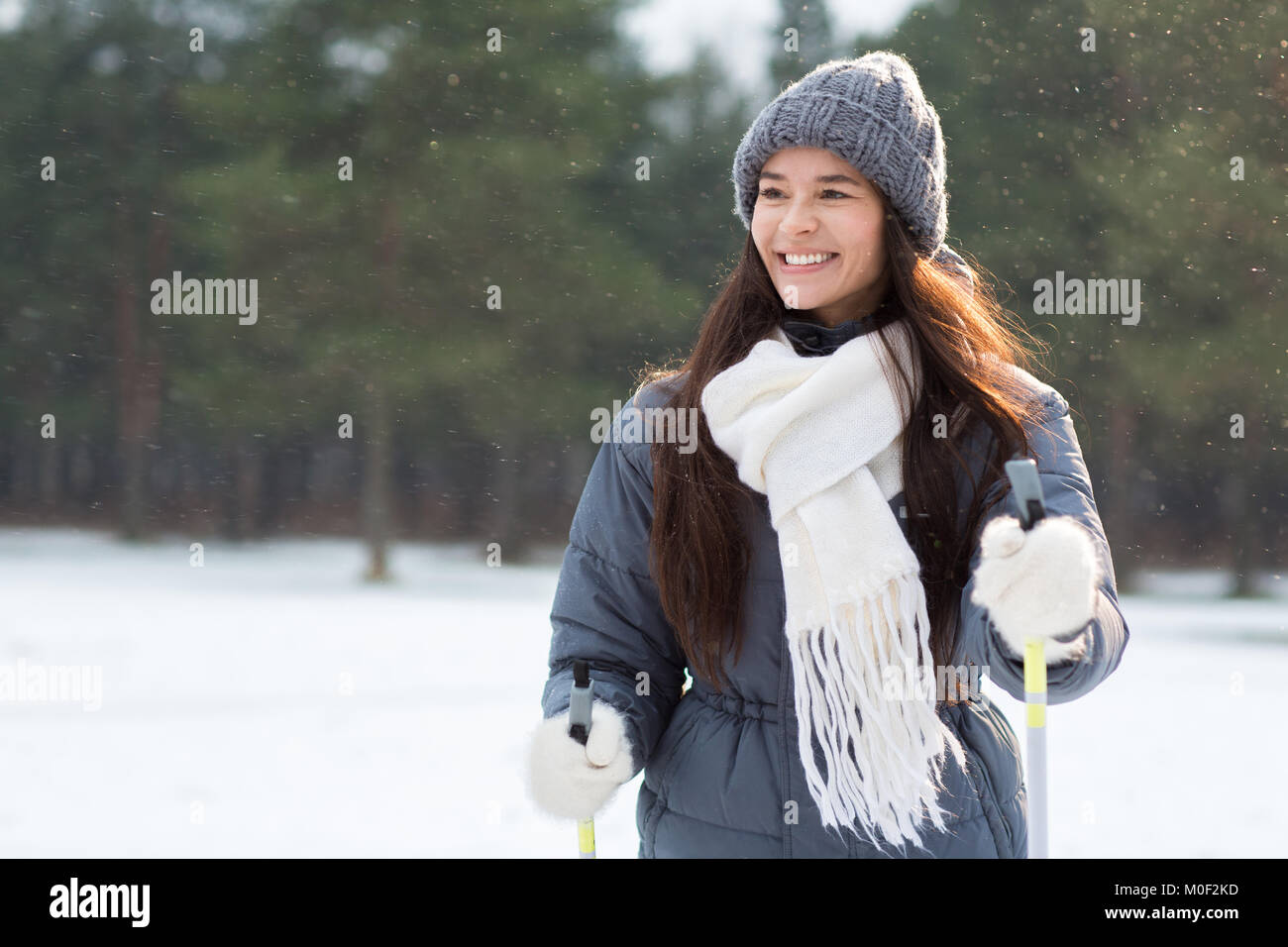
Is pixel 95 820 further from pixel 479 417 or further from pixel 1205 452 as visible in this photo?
pixel 1205 452

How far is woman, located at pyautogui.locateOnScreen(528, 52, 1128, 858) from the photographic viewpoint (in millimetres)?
1620

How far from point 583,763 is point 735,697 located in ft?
0.77

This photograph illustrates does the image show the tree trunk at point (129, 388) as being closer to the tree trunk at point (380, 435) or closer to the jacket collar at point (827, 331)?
the tree trunk at point (380, 435)

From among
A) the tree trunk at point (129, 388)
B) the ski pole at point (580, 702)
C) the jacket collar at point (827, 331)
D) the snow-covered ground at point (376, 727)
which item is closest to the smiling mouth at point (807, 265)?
the jacket collar at point (827, 331)

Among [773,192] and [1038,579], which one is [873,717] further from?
[773,192]

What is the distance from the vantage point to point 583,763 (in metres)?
1.66

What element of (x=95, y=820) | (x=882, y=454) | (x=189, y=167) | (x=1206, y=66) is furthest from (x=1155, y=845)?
(x=189, y=167)

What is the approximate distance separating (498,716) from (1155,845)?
3.80 meters

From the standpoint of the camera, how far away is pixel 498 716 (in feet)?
23.1

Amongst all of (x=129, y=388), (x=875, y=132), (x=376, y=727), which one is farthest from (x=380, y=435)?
(x=875, y=132)

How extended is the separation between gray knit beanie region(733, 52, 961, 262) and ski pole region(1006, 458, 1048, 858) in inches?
21.6

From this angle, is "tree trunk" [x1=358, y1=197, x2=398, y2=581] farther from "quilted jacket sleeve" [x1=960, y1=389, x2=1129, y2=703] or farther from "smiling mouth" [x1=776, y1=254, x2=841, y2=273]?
"quilted jacket sleeve" [x1=960, y1=389, x2=1129, y2=703]

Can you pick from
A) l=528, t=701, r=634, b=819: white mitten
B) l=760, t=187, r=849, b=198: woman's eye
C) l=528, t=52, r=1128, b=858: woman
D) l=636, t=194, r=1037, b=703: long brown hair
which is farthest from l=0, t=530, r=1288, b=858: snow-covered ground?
l=760, t=187, r=849, b=198: woman's eye

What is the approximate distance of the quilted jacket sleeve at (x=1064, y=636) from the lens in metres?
1.43
